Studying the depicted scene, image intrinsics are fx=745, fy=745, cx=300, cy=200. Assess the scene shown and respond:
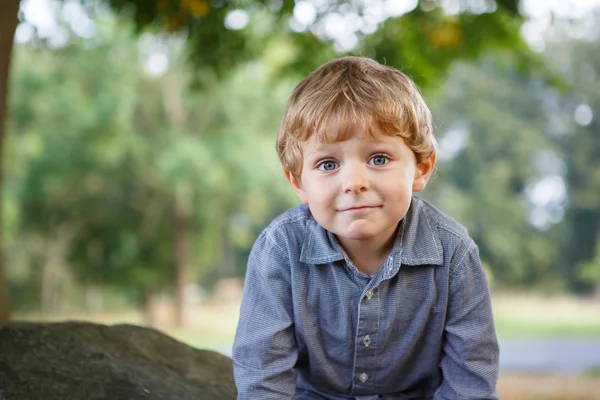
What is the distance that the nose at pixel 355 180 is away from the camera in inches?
68.4

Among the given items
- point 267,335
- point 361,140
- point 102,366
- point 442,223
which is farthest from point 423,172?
point 102,366

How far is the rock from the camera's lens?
2.16 meters

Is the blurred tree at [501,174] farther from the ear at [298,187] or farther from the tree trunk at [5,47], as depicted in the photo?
the ear at [298,187]

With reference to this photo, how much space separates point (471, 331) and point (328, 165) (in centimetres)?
57

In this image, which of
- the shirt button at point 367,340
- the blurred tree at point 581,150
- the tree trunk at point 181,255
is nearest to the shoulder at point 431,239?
the shirt button at point 367,340

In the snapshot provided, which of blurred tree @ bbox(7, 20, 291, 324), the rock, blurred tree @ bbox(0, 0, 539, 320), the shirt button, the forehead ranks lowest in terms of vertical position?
the rock

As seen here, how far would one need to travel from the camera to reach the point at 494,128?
20547 millimetres

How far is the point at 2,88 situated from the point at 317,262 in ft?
8.29

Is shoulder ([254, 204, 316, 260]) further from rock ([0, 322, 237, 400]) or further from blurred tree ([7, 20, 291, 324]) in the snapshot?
blurred tree ([7, 20, 291, 324])

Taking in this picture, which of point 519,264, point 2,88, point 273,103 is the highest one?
point 273,103

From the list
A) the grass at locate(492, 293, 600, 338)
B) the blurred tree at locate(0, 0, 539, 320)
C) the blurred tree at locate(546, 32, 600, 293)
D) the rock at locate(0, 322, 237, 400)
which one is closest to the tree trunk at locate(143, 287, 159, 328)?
the grass at locate(492, 293, 600, 338)

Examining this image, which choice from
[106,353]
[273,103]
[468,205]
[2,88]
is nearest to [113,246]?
[273,103]

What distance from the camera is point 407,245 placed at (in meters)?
1.92

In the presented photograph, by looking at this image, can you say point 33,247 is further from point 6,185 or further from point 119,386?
point 119,386
